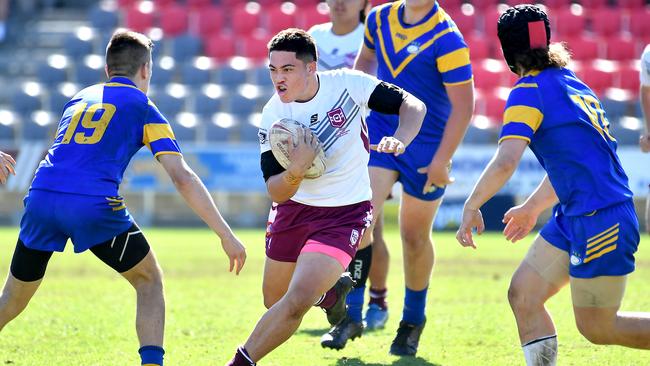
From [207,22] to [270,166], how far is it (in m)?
17.4

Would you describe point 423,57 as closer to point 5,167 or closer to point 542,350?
point 542,350

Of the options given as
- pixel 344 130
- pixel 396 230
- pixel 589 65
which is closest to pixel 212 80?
pixel 396 230

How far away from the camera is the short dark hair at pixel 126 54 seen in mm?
6082

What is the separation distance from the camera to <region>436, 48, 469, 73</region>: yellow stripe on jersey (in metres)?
7.46

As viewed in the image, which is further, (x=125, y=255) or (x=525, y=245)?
(x=525, y=245)

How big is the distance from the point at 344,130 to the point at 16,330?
3649 millimetres

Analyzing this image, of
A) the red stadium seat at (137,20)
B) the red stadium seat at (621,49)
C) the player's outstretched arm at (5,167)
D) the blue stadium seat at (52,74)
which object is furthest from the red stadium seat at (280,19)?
the player's outstretched arm at (5,167)

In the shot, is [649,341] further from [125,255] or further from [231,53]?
[231,53]

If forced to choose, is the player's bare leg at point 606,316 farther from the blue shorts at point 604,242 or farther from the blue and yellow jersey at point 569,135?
the blue and yellow jersey at point 569,135

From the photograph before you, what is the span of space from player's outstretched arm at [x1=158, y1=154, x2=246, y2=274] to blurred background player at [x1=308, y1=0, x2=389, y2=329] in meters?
3.27

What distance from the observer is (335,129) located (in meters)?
6.29

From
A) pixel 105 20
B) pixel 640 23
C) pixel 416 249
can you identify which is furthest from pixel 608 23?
pixel 416 249

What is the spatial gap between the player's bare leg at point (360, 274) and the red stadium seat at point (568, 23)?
1521 centimetres

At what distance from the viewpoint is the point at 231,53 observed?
73.6ft
